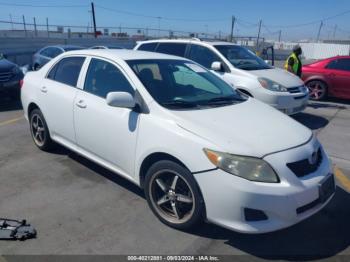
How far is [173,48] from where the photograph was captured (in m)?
8.28

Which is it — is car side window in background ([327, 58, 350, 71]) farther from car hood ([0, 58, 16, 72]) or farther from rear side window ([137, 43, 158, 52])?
car hood ([0, 58, 16, 72])

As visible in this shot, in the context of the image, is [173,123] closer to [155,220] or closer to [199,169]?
[199,169]

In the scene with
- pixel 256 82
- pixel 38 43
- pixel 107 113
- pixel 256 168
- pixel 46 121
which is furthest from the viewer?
pixel 38 43

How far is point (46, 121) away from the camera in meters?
4.78

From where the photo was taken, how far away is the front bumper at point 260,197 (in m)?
2.64

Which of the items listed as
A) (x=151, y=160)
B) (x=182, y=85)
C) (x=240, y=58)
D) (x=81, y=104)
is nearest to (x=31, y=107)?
(x=81, y=104)

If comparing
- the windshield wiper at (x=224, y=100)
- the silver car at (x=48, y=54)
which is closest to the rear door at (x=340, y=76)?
the windshield wiper at (x=224, y=100)

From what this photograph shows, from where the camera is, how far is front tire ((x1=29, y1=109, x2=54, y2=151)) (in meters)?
4.88

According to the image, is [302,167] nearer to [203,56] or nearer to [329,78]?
[203,56]

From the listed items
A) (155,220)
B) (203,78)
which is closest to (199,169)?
(155,220)

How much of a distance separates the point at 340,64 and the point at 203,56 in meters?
4.86

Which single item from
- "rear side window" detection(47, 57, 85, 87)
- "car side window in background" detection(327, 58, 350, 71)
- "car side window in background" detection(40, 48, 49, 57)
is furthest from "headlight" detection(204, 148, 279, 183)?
"car side window in background" detection(40, 48, 49, 57)

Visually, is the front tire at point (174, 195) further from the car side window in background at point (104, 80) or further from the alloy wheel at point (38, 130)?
the alloy wheel at point (38, 130)

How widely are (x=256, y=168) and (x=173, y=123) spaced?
0.87m
